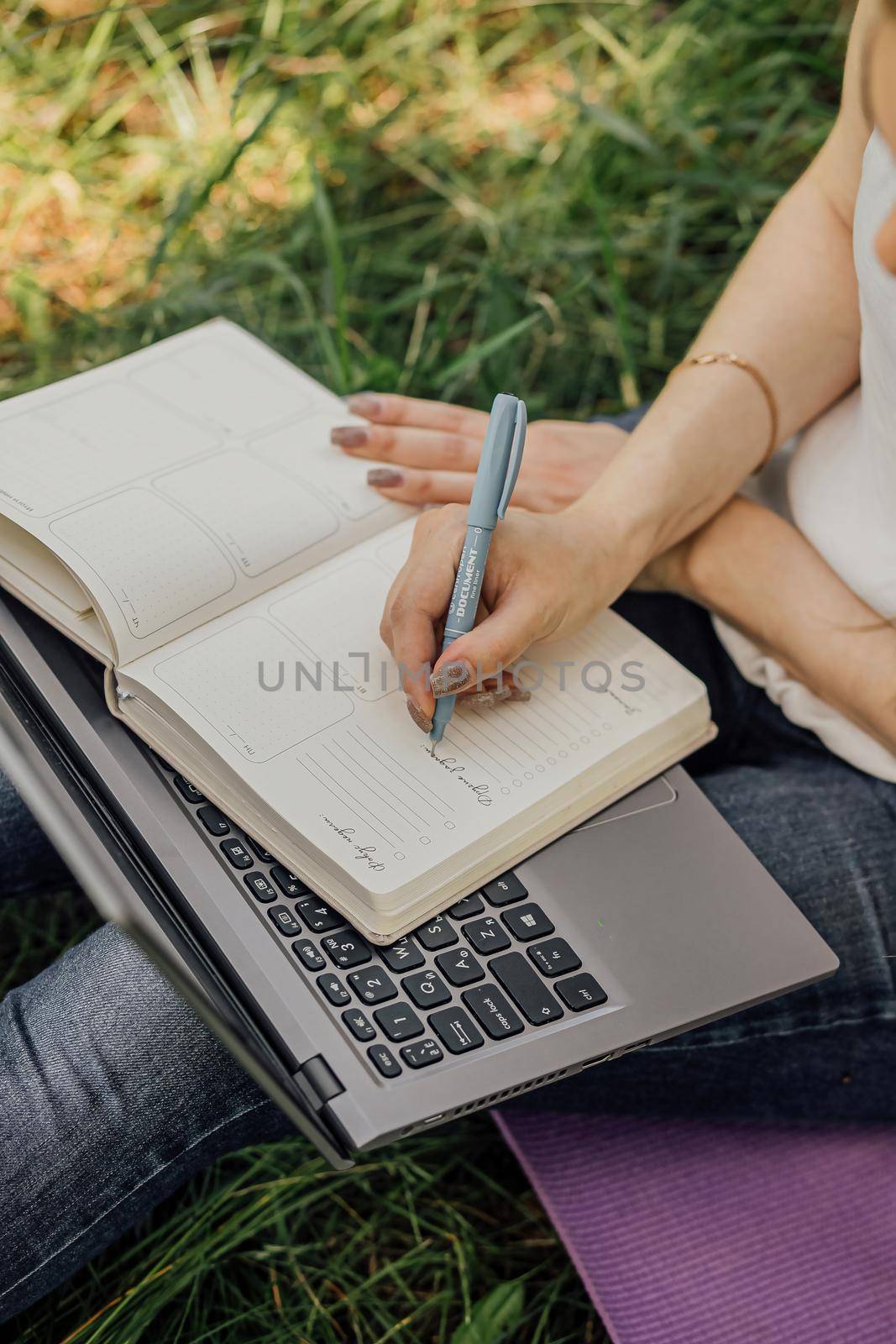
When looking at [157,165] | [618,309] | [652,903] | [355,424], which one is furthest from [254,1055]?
[157,165]

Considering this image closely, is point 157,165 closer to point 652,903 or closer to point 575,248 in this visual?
point 575,248

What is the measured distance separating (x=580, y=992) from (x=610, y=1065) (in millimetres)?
166

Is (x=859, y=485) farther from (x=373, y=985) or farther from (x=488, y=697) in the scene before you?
(x=373, y=985)

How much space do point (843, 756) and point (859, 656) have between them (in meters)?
0.09

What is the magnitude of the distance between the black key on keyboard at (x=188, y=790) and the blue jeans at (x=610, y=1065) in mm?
127

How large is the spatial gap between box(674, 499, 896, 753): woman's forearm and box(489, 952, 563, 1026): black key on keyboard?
0.36 m

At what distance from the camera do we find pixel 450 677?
2.27ft

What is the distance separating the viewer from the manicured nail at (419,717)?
71cm

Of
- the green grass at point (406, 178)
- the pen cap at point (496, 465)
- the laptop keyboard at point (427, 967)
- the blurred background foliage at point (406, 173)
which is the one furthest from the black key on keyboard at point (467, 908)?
the blurred background foliage at point (406, 173)

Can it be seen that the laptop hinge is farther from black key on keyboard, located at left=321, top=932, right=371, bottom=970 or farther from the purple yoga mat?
the purple yoga mat

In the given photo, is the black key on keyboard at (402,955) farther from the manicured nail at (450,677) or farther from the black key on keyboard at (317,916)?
the manicured nail at (450,677)

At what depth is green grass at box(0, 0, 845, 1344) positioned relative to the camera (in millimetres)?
1504

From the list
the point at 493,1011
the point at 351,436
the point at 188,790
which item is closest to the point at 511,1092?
the point at 493,1011

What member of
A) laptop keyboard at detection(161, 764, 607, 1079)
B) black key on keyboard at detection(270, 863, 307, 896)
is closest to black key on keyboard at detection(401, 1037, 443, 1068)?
laptop keyboard at detection(161, 764, 607, 1079)
